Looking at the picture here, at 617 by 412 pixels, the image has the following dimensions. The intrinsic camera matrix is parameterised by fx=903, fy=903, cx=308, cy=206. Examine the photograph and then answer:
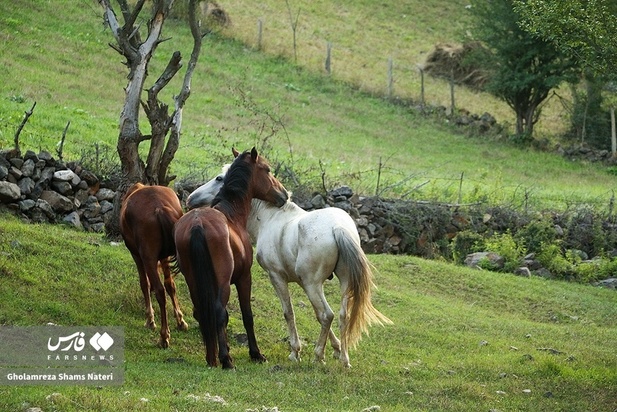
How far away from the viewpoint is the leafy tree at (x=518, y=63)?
35.5 metres

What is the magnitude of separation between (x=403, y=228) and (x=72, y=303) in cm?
1038

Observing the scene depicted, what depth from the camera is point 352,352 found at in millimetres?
12195

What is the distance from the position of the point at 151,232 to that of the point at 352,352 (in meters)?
3.15

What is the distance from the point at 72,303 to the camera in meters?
12.2

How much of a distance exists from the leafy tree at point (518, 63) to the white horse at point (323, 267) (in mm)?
25816

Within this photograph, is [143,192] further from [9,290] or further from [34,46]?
[34,46]

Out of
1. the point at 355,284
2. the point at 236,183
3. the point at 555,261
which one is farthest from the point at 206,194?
the point at 555,261

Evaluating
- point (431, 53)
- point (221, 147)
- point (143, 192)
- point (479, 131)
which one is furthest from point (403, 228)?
point (431, 53)

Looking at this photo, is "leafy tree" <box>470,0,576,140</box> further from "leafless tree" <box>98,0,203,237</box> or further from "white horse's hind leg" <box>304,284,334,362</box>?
"white horse's hind leg" <box>304,284,334,362</box>

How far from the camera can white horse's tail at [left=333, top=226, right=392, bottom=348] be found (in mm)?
10781

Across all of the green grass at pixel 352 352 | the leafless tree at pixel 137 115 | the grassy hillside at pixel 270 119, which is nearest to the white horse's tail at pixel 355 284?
the green grass at pixel 352 352

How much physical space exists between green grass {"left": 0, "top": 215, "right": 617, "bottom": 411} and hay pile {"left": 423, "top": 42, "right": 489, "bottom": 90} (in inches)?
1003

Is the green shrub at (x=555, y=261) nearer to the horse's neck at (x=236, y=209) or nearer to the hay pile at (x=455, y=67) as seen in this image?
the horse's neck at (x=236, y=209)

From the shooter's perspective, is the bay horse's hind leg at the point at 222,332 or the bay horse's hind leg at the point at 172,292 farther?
the bay horse's hind leg at the point at 172,292
